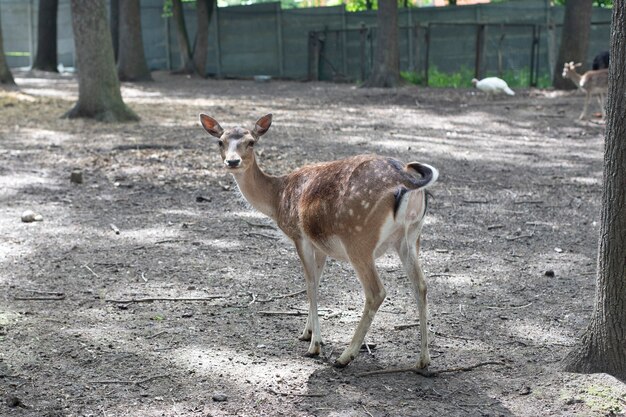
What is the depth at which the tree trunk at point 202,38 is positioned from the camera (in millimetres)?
26719

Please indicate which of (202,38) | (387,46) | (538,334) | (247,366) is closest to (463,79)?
(387,46)

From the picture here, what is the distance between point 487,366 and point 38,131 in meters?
9.38

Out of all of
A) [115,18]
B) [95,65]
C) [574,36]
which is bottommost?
[95,65]

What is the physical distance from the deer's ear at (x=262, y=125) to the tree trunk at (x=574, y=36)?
14947mm

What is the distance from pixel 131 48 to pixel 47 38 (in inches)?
191

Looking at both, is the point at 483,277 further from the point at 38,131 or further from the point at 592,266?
the point at 38,131

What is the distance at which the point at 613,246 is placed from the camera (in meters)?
3.92

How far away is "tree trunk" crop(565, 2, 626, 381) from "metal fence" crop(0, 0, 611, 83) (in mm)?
17564

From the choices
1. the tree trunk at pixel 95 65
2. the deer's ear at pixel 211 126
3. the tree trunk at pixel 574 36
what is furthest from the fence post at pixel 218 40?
the deer's ear at pixel 211 126

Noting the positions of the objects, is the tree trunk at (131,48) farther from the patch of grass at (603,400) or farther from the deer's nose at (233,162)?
the patch of grass at (603,400)

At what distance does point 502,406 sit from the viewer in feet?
12.7

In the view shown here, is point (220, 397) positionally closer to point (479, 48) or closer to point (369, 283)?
point (369, 283)

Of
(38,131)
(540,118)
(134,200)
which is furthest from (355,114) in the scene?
(134,200)

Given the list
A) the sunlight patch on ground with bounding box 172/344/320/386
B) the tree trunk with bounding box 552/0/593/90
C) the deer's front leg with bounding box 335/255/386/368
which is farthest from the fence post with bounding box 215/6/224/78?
the deer's front leg with bounding box 335/255/386/368
